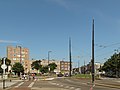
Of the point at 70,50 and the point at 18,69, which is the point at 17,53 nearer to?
the point at 18,69

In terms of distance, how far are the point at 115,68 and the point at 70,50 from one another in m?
36.6

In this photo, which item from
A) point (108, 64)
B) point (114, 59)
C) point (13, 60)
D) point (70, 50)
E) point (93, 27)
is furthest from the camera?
point (13, 60)

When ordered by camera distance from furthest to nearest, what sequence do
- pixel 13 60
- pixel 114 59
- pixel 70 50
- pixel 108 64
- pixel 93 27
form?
1. pixel 13 60
2. pixel 108 64
3. pixel 114 59
4. pixel 70 50
5. pixel 93 27

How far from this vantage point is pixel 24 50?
647 ft

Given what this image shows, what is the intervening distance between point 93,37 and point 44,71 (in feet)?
398

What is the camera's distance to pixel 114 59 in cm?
11875

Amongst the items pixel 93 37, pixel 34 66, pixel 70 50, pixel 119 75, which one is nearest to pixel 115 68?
pixel 119 75

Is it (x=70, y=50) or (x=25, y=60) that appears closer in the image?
(x=70, y=50)

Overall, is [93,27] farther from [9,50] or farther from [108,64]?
[9,50]

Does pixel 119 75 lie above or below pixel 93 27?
below

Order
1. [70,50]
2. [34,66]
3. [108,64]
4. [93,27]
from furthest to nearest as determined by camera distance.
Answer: [34,66] → [108,64] → [70,50] → [93,27]

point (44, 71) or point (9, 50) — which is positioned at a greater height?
point (9, 50)

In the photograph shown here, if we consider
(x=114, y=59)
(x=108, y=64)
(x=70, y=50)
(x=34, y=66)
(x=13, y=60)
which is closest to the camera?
(x=70, y=50)

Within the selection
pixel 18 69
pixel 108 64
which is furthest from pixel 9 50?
pixel 108 64
